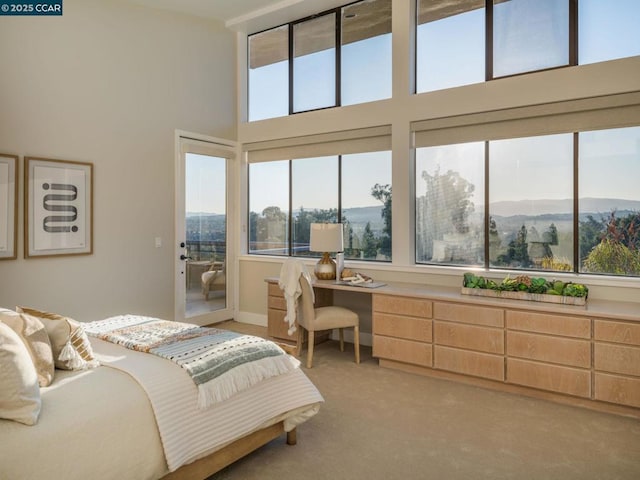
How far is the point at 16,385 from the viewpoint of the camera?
1608mm

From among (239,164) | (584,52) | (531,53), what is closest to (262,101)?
(239,164)

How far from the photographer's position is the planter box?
3.18 meters

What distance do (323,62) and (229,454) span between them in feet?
14.4

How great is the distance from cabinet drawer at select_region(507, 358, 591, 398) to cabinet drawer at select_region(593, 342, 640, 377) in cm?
12

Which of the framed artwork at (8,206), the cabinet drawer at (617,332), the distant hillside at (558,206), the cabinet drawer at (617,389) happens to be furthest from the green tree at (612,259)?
the framed artwork at (8,206)

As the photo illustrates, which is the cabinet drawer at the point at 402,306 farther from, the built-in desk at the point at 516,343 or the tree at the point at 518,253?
the tree at the point at 518,253

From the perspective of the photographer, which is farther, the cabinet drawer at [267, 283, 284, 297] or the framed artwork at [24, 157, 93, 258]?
the cabinet drawer at [267, 283, 284, 297]

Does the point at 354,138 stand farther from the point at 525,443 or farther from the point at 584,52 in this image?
the point at 525,443

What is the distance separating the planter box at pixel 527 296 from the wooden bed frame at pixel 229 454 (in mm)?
1908

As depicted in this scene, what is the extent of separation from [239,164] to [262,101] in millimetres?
876

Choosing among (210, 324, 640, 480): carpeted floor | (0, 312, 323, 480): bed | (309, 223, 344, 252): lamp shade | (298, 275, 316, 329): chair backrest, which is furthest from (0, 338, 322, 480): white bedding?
(309, 223, 344, 252): lamp shade

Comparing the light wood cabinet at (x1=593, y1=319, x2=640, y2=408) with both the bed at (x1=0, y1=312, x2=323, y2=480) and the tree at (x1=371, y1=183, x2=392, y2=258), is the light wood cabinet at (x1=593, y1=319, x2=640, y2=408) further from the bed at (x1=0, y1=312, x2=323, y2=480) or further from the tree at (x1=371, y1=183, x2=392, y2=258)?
the tree at (x1=371, y1=183, x2=392, y2=258)

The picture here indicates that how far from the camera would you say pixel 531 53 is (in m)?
3.87

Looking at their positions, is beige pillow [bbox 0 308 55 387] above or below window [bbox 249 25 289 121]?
below
